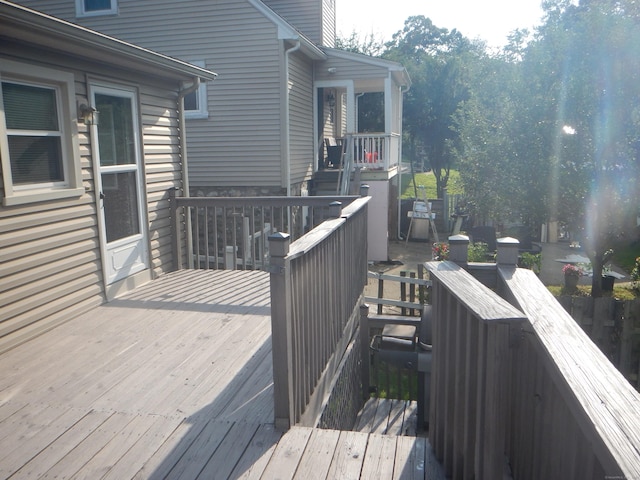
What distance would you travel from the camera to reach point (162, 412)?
2.99m

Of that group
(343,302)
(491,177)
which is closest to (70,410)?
(343,302)

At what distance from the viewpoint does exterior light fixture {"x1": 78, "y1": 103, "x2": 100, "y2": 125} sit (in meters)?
4.73

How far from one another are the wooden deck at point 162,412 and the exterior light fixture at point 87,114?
173 centimetres

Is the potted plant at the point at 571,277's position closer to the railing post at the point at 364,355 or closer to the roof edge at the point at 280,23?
the railing post at the point at 364,355

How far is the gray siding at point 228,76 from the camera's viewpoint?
11109 millimetres

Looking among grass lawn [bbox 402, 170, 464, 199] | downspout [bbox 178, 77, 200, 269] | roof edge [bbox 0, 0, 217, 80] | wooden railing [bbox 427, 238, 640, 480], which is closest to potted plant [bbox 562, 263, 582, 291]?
downspout [bbox 178, 77, 200, 269]

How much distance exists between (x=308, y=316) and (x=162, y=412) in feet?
3.16

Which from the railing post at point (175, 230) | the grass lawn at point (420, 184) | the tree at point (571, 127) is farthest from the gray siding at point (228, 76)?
Result: the grass lawn at point (420, 184)

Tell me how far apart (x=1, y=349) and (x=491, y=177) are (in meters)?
9.29

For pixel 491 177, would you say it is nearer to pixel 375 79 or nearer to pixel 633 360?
pixel 375 79

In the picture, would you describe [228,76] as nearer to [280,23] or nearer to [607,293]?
[280,23]

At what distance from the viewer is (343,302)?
4.49m

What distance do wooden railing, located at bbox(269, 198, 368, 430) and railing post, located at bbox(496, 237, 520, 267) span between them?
38.9 inches

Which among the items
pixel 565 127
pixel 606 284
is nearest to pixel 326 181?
pixel 565 127
